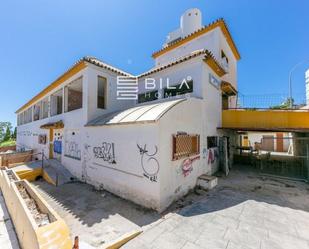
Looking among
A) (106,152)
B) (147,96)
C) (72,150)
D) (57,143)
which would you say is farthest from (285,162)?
(57,143)

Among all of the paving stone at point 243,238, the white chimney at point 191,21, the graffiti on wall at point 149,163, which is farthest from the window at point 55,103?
the paving stone at point 243,238

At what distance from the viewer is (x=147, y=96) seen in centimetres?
1042

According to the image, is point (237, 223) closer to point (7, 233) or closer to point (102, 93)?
point (7, 233)

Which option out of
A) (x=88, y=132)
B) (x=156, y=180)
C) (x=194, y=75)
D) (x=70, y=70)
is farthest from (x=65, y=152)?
(x=194, y=75)

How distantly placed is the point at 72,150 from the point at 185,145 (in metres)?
7.32

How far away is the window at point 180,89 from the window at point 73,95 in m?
5.95

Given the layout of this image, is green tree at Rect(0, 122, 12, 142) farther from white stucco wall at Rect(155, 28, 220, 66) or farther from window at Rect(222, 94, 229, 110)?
window at Rect(222, 94, 229, 110)

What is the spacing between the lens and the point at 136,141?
19.6ft

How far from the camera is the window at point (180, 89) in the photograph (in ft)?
27.1

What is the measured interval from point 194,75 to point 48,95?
41.0 ft

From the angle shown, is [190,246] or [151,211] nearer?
[190,246]

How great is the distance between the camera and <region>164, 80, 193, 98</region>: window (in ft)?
27.1

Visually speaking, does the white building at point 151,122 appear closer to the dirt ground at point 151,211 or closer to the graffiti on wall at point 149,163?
the graffiti on wall at point 149,163

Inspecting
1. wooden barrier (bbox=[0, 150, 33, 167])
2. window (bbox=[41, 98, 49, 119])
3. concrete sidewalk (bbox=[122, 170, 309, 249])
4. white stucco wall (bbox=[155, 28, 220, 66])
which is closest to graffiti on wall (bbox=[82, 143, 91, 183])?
concrete sidewalk (bbox=[122, 170, 309, 249])
